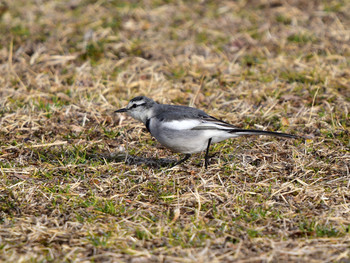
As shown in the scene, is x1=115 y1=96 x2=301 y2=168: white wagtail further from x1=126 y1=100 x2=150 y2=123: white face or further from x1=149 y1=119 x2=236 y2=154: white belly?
x1=126 y1=100 x2=150 y2=123: white face

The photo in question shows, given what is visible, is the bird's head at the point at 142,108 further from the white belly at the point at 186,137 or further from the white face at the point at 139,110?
the white belly at the point at 186,137

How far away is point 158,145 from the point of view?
22.4 ft

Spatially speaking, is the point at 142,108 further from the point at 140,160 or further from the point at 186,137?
the point at 186,137

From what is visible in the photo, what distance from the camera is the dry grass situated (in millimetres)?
4449

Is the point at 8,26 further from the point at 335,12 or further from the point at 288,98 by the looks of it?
the point at 335,12

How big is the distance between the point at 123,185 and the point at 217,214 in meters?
1.18

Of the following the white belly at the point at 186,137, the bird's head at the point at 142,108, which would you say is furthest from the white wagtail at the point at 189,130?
the bird's head at the point at 142,108

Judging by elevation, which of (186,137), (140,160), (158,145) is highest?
(186,137)

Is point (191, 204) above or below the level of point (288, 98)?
above

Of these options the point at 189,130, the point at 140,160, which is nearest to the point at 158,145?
the point at 140,160

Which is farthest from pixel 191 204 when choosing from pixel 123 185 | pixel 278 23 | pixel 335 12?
pixel 335 12

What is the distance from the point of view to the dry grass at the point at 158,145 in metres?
4.45

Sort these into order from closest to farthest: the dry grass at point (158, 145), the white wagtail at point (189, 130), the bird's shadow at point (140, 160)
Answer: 1. the dry grass at point (158, 145)
2. the white wagtail at point (189, 130)
3. the bird's shadow at point (140, 160)

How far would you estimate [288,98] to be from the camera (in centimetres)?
794
